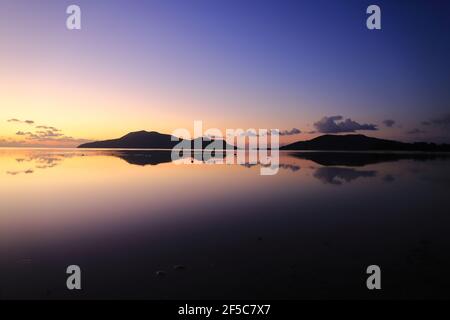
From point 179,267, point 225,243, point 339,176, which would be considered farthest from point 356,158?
point 179,267

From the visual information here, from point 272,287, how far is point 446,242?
612 centimetres

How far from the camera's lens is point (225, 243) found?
803cm

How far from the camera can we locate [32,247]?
7.79m

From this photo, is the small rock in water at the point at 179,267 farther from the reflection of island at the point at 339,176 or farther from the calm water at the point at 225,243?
the reflection of island at the point at 339,176

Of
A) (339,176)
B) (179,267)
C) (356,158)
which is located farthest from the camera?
(356,158)

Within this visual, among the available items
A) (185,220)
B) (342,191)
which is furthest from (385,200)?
(185,220)

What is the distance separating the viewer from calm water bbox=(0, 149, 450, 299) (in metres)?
5.70

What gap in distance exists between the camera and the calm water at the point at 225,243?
5695 millimetres

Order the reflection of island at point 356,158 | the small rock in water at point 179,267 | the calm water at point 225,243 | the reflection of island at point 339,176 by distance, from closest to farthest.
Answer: the calm water at point 225,243 < the small rock in water at point 179,267 < the reflection of island at point 339,176 < the reflection of island at point 356,158

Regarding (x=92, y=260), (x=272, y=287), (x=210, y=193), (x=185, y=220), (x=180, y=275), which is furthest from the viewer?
(x=210, y=193)

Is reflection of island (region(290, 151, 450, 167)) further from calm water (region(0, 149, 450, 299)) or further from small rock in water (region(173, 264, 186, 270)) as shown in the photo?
small rock in water (region(173, 264, 186, 270))

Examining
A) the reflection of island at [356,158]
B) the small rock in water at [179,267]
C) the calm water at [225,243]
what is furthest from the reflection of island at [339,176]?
the small rock in water at [179,267]

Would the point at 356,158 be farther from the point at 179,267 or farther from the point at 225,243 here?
the point at 179,267
